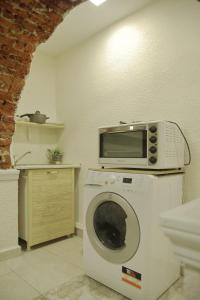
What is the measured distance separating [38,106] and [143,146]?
1968 mm

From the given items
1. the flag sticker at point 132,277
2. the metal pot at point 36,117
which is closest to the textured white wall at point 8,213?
the metal pot at point 36,117

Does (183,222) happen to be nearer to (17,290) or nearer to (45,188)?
(17,290)

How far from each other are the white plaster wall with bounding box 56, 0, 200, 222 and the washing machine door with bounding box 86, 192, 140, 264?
2.20 feet

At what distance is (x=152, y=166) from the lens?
164 centimetres

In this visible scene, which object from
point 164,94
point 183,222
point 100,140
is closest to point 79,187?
point 100,140

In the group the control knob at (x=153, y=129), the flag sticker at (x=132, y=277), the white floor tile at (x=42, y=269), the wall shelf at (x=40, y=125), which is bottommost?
the white floor tile at (x=42, y=269)

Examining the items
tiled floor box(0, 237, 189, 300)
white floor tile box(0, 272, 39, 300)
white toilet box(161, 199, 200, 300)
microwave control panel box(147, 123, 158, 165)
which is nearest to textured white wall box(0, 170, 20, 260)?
tiled floor box(0, 237, 189, 300)

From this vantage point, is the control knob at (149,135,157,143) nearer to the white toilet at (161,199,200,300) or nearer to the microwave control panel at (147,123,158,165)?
the microwave control panel at (147,123,158,165)

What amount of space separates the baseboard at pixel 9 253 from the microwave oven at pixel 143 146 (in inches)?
48.6

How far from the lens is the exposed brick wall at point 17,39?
171 cm

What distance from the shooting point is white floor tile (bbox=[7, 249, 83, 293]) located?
1.77 m

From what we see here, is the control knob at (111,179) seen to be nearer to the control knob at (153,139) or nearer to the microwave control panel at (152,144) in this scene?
the microwave control panel at (152,144)

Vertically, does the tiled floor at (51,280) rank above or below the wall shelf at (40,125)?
below

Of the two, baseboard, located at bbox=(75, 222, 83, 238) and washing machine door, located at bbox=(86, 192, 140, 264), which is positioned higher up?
washing machine door, located at bbox=(86, 192, 140, 264)
